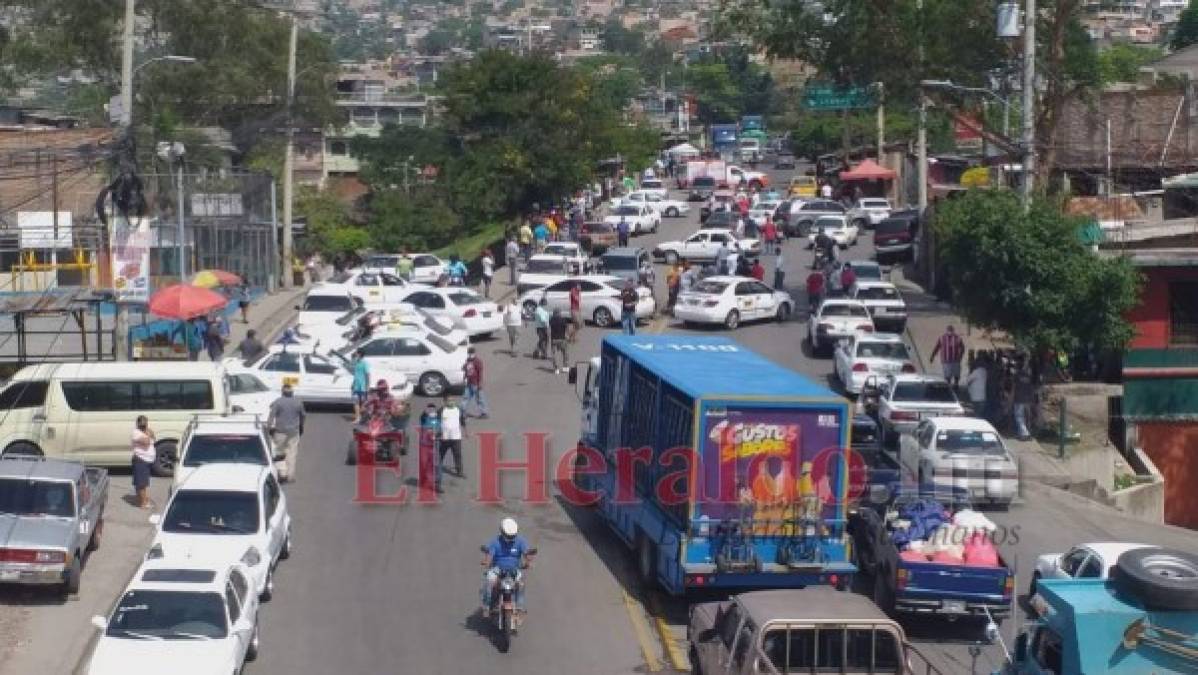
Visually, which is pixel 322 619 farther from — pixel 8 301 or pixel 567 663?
pixel 8 301

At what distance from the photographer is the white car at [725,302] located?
45.1 metres

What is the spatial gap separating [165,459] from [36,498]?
6.80m

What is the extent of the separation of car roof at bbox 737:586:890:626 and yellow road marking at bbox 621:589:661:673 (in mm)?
3428

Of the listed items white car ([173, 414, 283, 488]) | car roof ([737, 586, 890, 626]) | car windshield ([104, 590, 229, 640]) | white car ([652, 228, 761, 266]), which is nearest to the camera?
car roof ([737, 586, 890, 626])

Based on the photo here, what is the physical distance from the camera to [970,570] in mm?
20359

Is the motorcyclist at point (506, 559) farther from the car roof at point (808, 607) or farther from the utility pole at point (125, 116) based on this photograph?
the utility pole at point (125, 116)

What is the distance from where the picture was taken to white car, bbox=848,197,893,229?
6912cm

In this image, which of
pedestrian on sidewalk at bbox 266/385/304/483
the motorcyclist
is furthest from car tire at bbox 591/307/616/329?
the motorcyclist

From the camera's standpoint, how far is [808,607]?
15.6 m

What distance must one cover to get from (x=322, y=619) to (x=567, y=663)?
337 cm

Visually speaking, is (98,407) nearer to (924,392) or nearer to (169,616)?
(169,616)

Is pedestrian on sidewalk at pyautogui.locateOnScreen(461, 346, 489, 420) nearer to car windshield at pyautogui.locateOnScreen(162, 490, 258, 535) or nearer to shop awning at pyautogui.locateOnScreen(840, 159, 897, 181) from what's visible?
car windshield at pyautogui.locateOnScreen(162, 490, 258, 535)

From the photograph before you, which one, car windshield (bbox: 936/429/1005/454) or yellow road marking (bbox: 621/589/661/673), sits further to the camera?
car windshield (bbox: 936/429/1005/454)

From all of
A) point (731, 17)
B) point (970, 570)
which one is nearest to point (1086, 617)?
point (970, 570)
